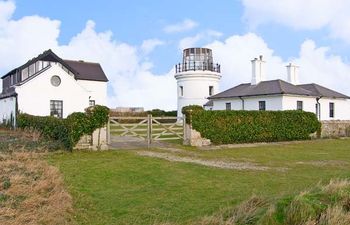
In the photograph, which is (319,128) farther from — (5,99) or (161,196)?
(5,99)

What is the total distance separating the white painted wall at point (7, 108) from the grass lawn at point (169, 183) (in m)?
17.3

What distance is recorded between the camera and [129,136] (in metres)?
25.0

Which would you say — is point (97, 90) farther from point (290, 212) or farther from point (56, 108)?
point (290, 212)

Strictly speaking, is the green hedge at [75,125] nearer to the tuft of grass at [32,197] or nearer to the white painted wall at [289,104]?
the tuft of grass at [32,197]

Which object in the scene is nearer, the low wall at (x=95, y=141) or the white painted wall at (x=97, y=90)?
the low wall at (x=95, y=141)

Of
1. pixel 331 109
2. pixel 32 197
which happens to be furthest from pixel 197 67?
pixel 32 197

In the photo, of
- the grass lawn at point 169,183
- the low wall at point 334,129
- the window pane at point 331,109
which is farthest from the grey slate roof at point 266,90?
the grass lawn at point 169,183

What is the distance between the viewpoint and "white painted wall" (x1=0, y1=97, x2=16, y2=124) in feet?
103

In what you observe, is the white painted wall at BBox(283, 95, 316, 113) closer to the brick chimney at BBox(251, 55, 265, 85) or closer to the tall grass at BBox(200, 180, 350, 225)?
the brick chimney at BBox(251, 55, 265, 85)

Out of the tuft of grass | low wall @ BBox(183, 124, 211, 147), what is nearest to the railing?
low wall @ BBox(183, 124, 211, 147)

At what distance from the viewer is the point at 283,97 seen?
1292 inches

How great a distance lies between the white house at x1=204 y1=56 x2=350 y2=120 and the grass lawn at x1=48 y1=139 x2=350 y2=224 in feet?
56.3

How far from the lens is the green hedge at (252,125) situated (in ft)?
72.0

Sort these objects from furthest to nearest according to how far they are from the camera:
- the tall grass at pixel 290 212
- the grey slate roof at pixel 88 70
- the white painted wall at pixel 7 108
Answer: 1. the grey slate roof at pixel 88 70
2. the white painted wall at pixel 7 108
3. the tall grass at pixel 290 212
